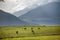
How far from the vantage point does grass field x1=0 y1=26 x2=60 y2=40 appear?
1.54m

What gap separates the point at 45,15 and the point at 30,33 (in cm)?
27

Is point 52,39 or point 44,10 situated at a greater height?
point 44,10

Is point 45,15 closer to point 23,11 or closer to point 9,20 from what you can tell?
point 23,11

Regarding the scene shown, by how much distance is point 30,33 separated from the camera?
5.16 feet

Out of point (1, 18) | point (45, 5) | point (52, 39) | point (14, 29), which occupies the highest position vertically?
point (45, 5)

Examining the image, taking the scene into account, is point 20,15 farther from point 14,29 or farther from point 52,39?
point 52,39

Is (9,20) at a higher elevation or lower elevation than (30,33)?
higher

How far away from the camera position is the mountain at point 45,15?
1579 mm

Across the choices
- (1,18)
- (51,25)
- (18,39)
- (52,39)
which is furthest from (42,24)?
(1,18)

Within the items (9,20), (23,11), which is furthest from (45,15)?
(9,20)

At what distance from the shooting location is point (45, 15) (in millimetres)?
1607

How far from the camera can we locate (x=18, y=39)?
155cm

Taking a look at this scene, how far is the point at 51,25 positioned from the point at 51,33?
0.09m

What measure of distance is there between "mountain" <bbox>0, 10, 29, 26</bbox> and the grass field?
0.15 feet
